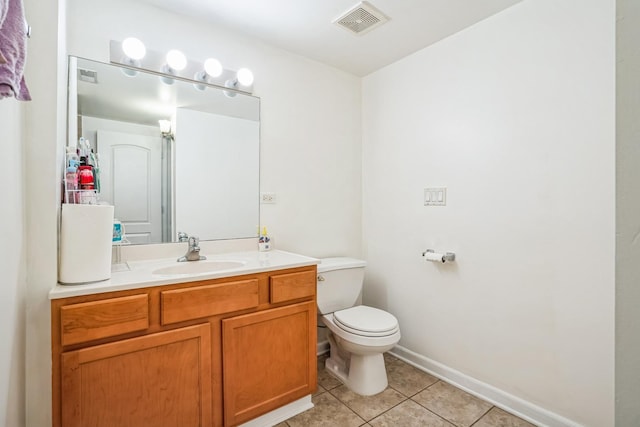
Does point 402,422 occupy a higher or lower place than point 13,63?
lower

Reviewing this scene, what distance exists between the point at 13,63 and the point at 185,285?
37.2 inches

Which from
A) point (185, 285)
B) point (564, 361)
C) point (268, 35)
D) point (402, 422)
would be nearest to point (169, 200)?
point (185, 285)

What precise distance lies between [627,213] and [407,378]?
200 cm

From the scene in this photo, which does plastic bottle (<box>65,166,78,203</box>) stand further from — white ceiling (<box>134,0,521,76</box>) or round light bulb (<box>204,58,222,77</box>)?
white ceiling (<box>134,0,521,76</box>)

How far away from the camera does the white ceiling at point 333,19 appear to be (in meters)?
1.71

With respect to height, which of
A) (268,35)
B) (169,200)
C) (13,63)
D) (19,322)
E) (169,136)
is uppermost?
(268,35)

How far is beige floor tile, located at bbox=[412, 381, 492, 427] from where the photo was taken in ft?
5.46

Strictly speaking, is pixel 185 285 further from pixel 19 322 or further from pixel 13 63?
pixel 13 63

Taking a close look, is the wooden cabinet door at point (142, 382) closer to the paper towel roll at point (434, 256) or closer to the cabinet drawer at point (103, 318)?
the cabinet drawer at point (103, 318)

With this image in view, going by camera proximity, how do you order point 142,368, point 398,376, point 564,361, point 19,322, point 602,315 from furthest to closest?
point 398,376 < point 564,361 < point 602,315 < point 142,368 < point 19,322

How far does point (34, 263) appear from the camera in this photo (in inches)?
43.4

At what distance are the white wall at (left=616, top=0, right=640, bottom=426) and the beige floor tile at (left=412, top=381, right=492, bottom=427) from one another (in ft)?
5.00

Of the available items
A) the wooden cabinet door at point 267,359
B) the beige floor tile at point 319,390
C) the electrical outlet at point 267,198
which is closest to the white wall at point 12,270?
the wooden cabinet door at point 267,359

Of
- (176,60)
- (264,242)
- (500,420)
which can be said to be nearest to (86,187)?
(176,60)
